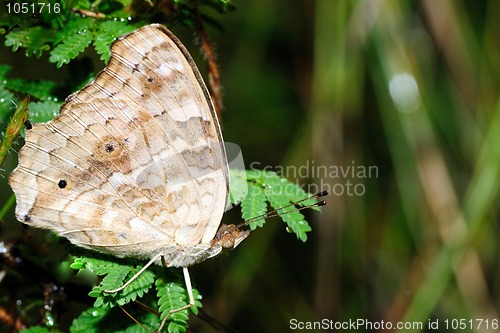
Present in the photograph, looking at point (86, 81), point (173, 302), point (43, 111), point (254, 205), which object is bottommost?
point (173, 302)

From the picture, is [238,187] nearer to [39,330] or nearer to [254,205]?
[254,205]

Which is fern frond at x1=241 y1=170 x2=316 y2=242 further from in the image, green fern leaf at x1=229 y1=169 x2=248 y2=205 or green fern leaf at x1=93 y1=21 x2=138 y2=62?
green fern leaf at x1=93 y1=21 x2=138 y2=62

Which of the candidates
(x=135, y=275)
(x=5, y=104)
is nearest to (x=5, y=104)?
(x=5, y=104)

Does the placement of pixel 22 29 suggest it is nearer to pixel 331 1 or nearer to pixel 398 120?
pixel 331 1

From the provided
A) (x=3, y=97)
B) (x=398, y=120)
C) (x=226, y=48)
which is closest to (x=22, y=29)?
(x=3, y=97)

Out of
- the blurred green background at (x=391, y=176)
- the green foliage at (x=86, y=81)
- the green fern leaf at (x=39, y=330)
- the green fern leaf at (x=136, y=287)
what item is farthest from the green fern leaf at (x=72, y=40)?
the blurred green background at (x=391, y=176)

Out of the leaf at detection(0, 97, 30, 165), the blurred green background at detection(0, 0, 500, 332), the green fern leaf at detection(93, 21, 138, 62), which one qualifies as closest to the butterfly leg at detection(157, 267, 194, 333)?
the leaf at detection(0, 97, 30, 165)

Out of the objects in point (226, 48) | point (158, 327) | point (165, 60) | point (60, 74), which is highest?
point (226, 48)
